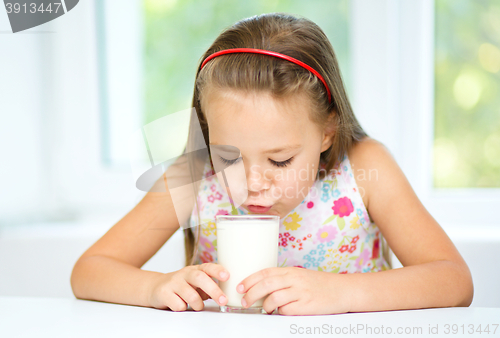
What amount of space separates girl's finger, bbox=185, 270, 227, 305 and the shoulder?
1.46ft

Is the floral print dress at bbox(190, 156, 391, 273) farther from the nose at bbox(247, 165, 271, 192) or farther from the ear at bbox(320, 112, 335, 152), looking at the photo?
the nose at bbox(247, 165, 271, 192)

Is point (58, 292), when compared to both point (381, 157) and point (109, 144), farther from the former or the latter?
point (381, 157)

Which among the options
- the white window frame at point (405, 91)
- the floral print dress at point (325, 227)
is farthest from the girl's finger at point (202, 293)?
the white window frame at point (405, 91)

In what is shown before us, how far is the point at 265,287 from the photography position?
624mm

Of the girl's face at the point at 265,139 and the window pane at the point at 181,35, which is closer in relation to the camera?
the girl's face at the point at 265,139

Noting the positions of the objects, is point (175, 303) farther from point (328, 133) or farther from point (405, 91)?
point (405, 91)

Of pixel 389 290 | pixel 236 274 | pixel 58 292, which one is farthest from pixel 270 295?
pixel 58 292

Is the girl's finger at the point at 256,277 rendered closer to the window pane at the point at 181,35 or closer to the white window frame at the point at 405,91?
the white window frame at the point at 405,91

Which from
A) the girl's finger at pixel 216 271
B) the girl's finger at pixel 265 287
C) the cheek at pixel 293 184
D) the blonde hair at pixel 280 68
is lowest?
the girl's finger at pixel 265 287

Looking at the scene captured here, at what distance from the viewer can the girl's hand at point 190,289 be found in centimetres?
65

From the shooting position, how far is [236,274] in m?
0.66

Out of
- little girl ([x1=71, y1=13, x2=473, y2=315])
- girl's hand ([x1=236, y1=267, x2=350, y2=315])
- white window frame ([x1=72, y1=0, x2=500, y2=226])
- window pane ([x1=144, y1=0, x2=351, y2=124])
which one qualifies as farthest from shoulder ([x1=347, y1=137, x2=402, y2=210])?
window pane ([x1=144, y1=0, x2=351, y2=124])

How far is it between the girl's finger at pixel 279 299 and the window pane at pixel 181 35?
1.17 m

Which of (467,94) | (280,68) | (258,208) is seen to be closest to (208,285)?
(258,208)
